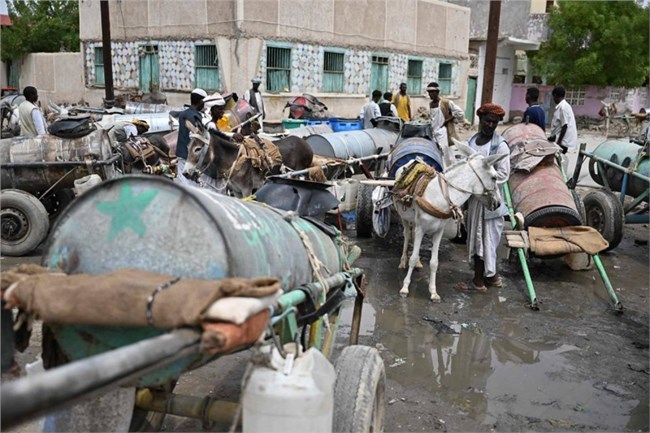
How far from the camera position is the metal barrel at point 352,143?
10.8m

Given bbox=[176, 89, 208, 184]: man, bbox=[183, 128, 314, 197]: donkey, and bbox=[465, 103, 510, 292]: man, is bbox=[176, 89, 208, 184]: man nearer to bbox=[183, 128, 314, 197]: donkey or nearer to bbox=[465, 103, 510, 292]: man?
bbox=[183, 128, 314, 197]: donkey

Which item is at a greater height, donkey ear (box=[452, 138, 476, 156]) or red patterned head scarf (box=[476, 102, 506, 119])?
red patterned head scarf (box=[476, 102, 506, 119])

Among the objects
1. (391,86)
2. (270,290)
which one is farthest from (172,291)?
(391,86)

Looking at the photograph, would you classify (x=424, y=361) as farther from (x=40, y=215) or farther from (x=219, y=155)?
(x=40, y=215)

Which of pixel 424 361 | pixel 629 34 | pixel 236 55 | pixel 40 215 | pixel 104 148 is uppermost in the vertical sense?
pixel 629 34

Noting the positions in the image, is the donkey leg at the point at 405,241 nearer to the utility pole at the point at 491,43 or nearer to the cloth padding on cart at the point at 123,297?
the utility pole at the point at 491,43

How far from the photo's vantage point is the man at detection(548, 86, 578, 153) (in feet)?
33.1

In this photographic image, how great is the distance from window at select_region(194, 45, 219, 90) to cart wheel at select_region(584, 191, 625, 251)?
534 inches

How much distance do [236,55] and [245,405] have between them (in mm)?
17878

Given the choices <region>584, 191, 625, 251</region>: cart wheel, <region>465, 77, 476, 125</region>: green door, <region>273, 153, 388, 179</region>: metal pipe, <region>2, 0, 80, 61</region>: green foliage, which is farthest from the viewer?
<region>465, 77, 476, 125</region>: green door

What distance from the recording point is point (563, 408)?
4754 mm

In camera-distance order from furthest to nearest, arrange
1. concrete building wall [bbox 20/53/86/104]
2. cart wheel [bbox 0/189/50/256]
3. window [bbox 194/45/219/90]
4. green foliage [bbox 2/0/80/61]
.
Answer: green foliage [bbox 2/0/80/61]
concrete building wall [bbox 20/53/86/104]
window [bbox 194/45/219/90]
cart wheel [bbox 0/189/50/256]

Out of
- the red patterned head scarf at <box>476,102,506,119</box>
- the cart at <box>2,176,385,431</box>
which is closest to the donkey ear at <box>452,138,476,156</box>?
the red patterned head scarf at <box>476,102,506,119</box>

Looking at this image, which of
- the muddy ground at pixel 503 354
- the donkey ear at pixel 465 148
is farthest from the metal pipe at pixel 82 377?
the donkey ear at pixel 465 148
